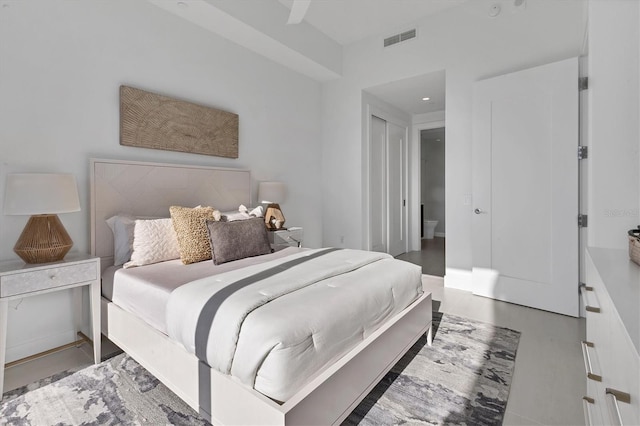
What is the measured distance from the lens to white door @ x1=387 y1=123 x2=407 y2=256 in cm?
537

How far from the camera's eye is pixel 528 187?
3.10 metres

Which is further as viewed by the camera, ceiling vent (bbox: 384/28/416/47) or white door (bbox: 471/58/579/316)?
ceiling vent (bbox: 384/28/416/47)

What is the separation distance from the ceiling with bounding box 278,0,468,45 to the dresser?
342 centimetres

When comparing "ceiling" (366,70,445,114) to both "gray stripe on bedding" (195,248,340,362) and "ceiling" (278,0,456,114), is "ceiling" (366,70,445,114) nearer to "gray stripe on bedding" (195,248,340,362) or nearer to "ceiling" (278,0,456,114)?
"ceiling" (278,0,456,114)

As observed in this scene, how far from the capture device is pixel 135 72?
8.95 feet

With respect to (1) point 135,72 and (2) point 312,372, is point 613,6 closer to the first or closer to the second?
(2) point 312,372

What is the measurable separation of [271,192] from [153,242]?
5.21ft

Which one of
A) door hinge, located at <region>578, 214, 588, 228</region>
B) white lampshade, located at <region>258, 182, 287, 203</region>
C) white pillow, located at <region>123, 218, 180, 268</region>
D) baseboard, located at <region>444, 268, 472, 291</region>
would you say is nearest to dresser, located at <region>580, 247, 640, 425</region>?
door hinge, located at <region>578, 214, 588, 228</region>

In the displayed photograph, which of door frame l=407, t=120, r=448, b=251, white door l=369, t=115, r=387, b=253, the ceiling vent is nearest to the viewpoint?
the ceiling vent

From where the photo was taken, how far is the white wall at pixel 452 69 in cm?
315

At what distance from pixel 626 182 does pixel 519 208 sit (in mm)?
1393

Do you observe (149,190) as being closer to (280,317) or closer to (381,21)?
(280,317)

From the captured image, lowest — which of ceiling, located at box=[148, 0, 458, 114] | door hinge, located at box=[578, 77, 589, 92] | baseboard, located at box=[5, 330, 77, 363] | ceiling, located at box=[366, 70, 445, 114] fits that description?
baseboard, located at box=[5, 330, 77, 363]

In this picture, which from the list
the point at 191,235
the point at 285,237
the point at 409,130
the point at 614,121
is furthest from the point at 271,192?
the point at 409,130
